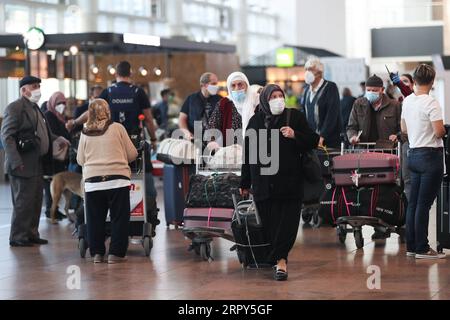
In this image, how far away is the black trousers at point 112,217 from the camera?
1056cm

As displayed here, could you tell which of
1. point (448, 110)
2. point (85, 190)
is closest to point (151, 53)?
point (448, 110)

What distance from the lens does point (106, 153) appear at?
1046cm

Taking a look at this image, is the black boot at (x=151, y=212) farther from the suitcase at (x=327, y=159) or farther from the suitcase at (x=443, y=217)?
the suitcase at (x=443, y=217)

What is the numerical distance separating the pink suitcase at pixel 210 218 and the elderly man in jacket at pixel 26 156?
88.7 inches

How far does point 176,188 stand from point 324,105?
2110 millimetres

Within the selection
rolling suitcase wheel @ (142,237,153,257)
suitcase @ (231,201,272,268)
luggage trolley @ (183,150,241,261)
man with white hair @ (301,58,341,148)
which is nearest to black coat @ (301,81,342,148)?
man with white hair @ (301,58,341,148)

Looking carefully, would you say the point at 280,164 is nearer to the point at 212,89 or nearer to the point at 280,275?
the point at 280,275

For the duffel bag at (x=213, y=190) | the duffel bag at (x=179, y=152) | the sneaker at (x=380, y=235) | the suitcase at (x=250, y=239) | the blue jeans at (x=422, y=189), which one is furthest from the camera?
the duffel bag at (x=179, y=152)

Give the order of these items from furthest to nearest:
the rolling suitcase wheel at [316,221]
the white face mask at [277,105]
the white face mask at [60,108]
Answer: the white face mask at [60,108] → the rolling suitcase wheel at [316,221] → the white face mask at [277,105]

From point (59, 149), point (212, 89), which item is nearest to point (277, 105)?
point (212, 89)

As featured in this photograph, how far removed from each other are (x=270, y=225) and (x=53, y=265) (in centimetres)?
236

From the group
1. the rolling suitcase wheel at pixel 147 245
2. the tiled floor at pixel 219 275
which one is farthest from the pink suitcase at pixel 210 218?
the rolling suitcase wheel at pixel 147 245

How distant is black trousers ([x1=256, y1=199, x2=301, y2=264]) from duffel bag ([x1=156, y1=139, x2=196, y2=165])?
3.62 metres
